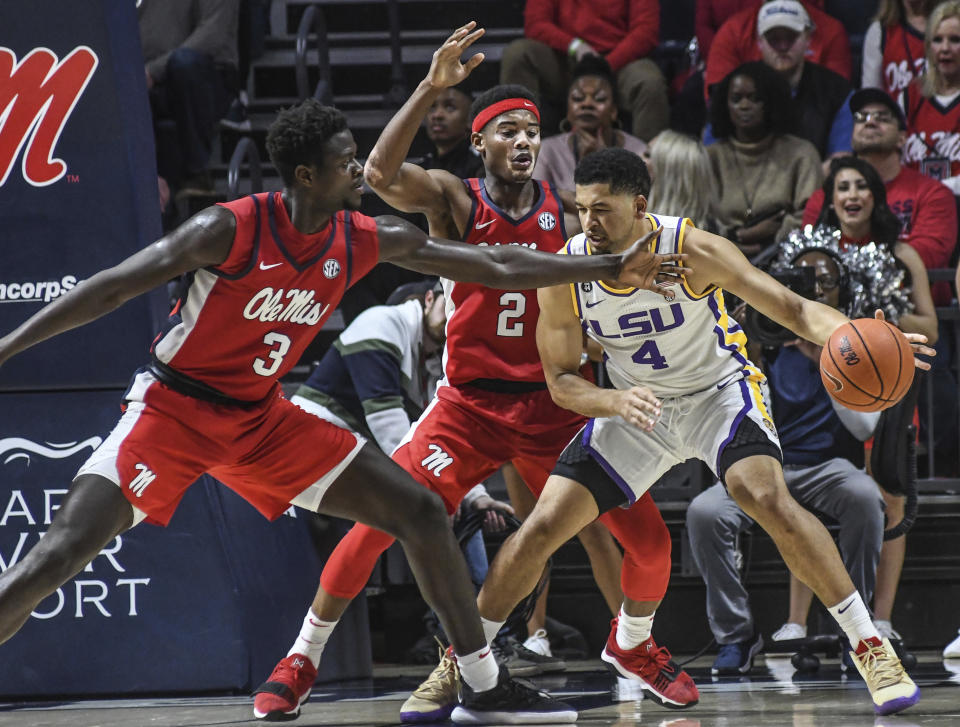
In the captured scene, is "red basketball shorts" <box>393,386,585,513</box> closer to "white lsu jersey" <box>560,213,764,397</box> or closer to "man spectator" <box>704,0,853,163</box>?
"white lsu jersey" <box>560,213,764,397</box>

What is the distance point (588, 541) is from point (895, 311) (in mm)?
1810

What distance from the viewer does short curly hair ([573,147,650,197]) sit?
449cm

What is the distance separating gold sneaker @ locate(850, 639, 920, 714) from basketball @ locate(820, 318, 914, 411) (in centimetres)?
80

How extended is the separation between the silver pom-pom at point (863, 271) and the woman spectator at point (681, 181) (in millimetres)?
544

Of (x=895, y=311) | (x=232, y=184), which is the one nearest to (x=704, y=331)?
(x=895, y=311)

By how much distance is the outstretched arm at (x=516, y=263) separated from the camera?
13.4ft

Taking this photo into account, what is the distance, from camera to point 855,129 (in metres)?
6.89

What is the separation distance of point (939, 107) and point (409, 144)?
386cm

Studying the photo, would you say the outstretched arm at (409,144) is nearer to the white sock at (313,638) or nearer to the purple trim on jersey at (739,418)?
the purple trim on jersey at (739,418)

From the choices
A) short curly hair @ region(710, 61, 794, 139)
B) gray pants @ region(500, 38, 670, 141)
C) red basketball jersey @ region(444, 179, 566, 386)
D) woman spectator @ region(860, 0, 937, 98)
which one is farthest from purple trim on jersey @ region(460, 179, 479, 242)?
woman spectator @ region(860, 0, 937, 98)

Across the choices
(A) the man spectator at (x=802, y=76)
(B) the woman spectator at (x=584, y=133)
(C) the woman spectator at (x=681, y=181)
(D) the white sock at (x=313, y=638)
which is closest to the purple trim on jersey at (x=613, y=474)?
(D) the white sock at (x=313, y=638)

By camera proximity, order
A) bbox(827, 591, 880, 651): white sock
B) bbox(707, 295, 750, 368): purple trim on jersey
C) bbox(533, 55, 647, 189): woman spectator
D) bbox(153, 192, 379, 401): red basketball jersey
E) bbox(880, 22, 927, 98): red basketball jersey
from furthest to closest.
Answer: bbox(880, 22, 927, 98): red basketball jersey, bbox(533, 55, 647, 189): woman spectator, bbox(707, 295, 750, 368): purple trim on jersey, bbox(827, 591, 880, 651): white sock, bbox(153, 192, 379, 401): red basketball jersey

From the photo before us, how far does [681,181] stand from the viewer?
20.8ft

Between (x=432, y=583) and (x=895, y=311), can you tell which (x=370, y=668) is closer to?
(x=432, y=583)
